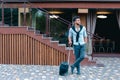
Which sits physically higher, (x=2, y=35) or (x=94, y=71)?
(x=2, y=35)

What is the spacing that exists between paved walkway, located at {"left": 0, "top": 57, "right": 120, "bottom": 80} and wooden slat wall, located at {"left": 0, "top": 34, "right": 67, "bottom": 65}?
27.0 inches

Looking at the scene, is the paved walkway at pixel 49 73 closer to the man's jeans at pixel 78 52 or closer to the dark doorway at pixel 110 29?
the man's jeans at pixel 78 52

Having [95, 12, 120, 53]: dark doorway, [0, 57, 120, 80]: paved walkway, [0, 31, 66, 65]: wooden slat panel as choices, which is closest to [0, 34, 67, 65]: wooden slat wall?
[0, 31, 66, 65]: wooden slat panel

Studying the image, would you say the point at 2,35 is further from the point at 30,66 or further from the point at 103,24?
the point at 103,24

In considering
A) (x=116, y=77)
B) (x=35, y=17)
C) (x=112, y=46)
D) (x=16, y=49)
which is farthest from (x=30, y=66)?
(x=112, y=46)

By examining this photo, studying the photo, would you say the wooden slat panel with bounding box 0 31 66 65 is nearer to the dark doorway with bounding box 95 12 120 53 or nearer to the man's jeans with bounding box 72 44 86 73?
the man's jeans with bounding box 72 44 86 73

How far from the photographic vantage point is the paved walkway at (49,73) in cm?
1157

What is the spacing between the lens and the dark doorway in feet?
65.3

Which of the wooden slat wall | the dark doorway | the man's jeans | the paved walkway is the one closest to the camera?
the paved walkway

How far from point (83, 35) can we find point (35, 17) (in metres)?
7.28

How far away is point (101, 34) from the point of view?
20.5 m

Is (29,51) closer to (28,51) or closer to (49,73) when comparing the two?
(28,51)

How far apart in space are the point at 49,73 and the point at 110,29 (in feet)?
29.0

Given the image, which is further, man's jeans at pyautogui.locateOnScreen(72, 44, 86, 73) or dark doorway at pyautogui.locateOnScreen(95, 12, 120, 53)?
dark doorway at pyautogui.locateOnScreen(95, 12, 120, 53)
